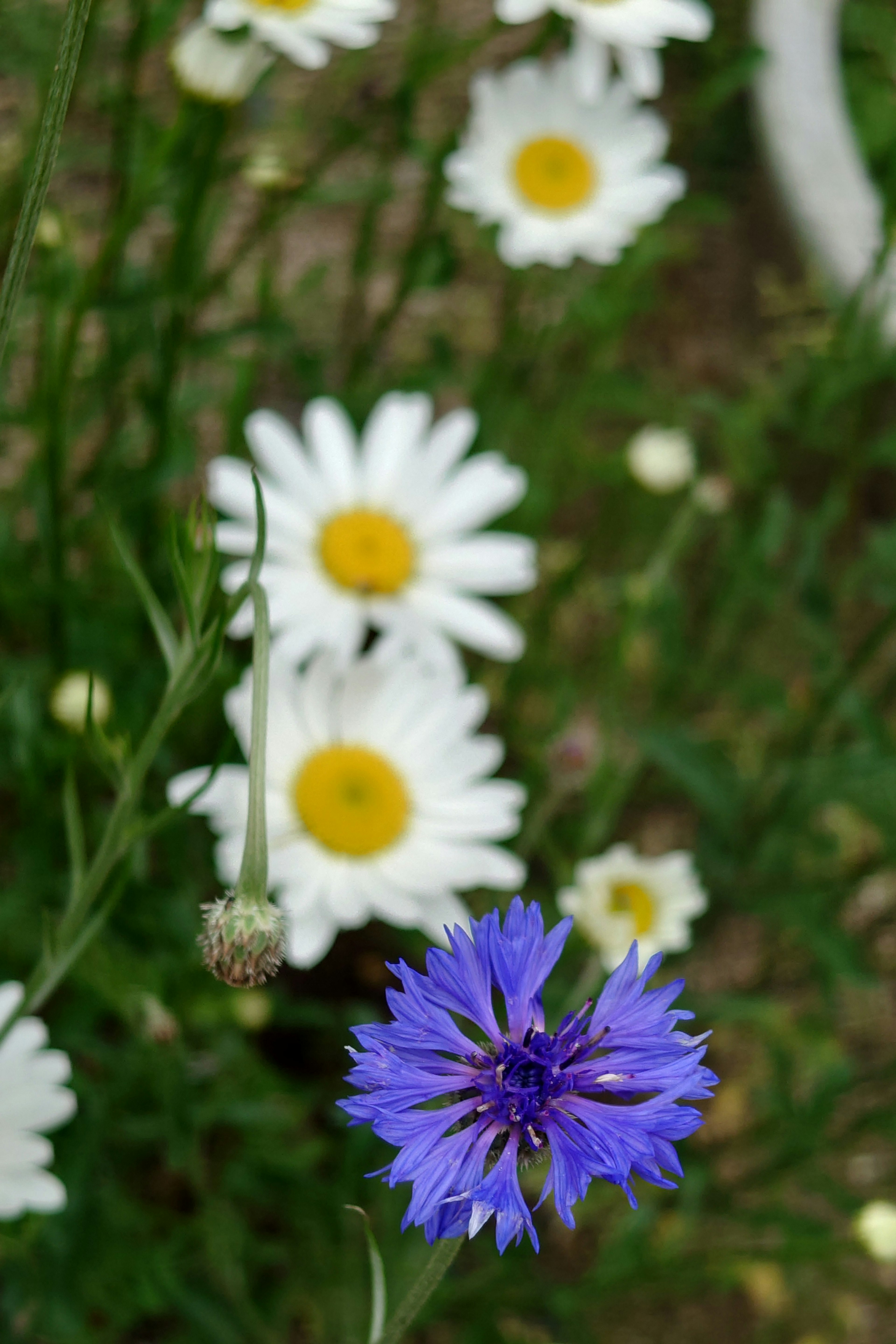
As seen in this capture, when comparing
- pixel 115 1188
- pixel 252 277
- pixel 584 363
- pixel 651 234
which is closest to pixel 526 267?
pixel 651 234

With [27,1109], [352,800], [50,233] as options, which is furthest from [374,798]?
[50,233]

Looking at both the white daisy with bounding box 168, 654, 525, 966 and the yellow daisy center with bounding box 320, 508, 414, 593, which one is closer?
the white daisy with bounding box 168, 654, 525, 966

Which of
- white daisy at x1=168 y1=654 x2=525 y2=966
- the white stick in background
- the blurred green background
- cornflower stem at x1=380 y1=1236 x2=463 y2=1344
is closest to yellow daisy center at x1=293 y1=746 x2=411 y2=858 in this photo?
white daisy at x1=168 y1=654 x2=525 y2=966

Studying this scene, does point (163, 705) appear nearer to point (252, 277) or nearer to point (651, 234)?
point (651, 234)

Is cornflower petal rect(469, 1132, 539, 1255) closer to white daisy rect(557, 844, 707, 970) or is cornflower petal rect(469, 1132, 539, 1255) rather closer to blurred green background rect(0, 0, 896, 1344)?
blurred green background rect(0, 0, 896, 1344)

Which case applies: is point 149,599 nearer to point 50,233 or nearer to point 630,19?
point 50,233

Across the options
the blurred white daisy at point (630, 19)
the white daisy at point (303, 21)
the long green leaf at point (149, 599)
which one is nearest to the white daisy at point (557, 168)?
the blurred white daisy at point (630, 19)
